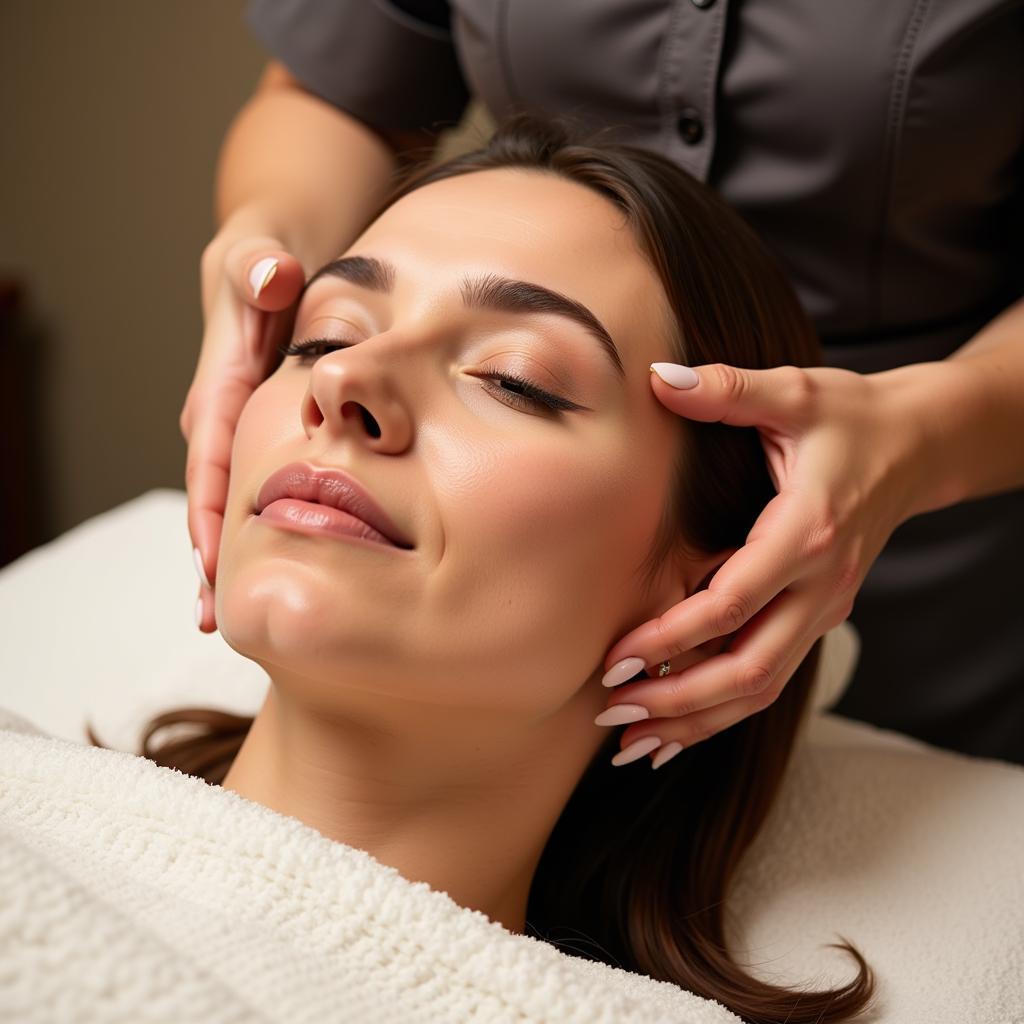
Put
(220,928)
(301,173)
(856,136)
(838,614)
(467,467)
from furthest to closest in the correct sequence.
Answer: (301,173) < (856,136) < (838,614) < (467,467) < (220,928)

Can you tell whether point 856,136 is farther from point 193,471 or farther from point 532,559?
point 193,471

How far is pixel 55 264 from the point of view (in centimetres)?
298

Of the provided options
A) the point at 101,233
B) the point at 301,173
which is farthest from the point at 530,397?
the point at 101,233

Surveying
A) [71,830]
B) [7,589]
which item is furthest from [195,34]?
[71,830]

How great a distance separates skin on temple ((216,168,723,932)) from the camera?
879 mm

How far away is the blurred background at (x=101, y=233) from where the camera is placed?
2654 millimetres

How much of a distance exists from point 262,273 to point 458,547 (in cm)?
38

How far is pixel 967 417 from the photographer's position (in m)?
1.07

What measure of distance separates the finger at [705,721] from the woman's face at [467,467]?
7 centimetres

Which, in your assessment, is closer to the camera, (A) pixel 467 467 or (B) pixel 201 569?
(A) pixel 467 467

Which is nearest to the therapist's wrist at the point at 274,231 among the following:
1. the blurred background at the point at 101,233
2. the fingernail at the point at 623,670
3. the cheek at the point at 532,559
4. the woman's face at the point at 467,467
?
the woman's face at the point at 467,467

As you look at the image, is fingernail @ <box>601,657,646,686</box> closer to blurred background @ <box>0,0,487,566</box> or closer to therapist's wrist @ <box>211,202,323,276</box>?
therapist's wrist @ <box>211,202,323,276</box>

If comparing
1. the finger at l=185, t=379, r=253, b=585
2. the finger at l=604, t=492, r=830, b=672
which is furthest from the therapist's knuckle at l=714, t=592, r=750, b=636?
the finger at l=185, t=379, r=253, b=585

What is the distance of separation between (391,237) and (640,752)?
0.50m
